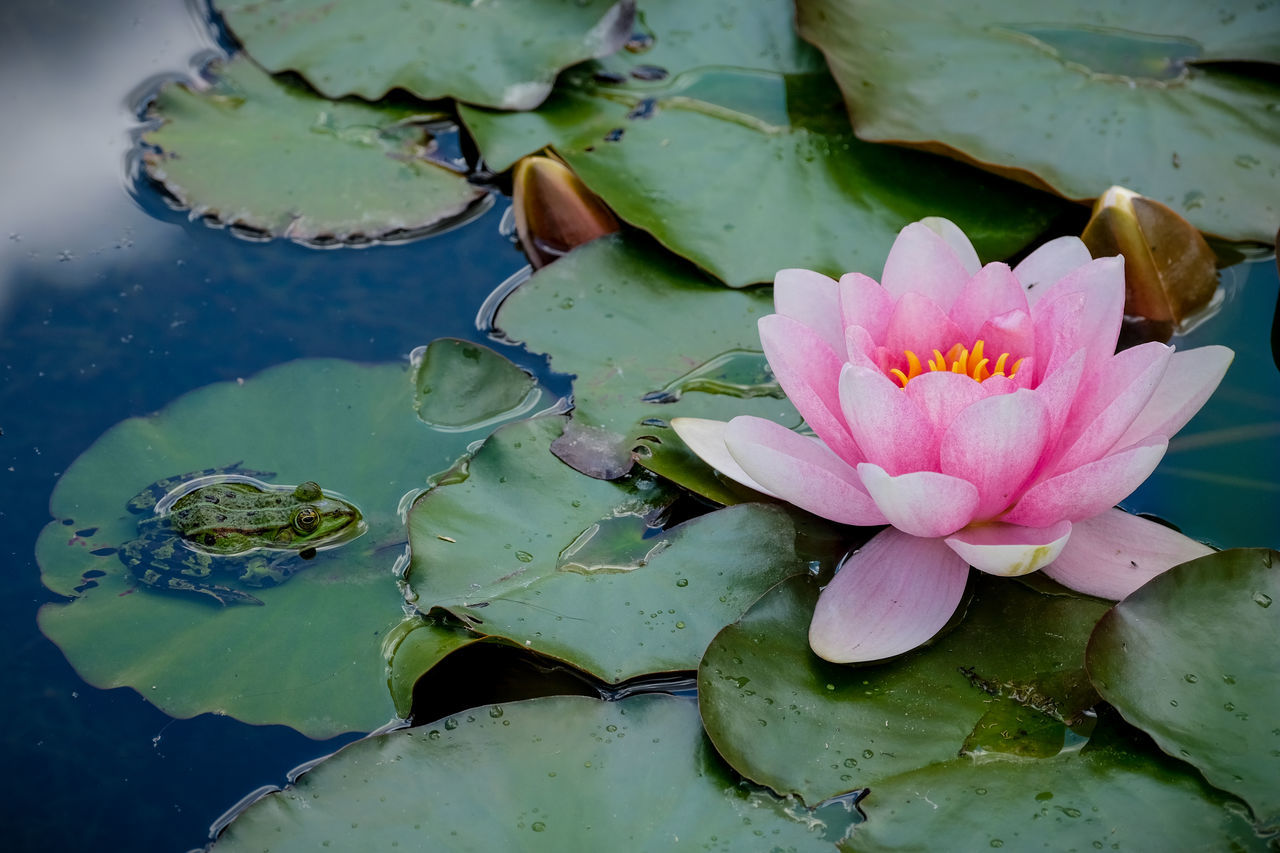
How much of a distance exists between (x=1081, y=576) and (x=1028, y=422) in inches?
15.8

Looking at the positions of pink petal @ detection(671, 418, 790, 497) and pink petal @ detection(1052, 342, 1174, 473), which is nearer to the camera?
pink petal @ detection(1052, 342, 1174, 473)

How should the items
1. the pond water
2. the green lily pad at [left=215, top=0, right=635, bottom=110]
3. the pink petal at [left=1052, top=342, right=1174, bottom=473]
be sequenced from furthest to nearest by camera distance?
the green lily pad at [left=215, top=0, right=635, bottom=110]
the pond water
the pink petal at [left=1052, top=342, right=1174, bottom=473]

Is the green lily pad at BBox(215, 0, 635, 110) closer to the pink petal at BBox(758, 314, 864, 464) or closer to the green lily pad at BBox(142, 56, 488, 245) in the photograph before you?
the green lily pad at BBox(142, 56, 488, 245)

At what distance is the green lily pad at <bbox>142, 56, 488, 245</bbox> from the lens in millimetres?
2580

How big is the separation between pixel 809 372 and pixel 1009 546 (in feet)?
1.45

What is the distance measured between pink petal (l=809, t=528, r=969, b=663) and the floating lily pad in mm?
863

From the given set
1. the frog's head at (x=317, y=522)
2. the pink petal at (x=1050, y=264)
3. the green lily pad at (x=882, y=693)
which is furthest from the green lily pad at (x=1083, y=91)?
the frog's head at (x=317, y=522)

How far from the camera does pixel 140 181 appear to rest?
9.02 ft

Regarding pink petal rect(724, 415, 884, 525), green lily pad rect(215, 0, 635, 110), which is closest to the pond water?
green lily pad rect(215, 0, 635, 110)

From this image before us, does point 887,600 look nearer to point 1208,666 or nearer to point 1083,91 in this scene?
point 1208,666

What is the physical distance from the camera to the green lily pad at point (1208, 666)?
1339 mm

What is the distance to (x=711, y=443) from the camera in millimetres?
1823

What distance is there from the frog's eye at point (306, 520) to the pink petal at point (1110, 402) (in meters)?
1.47

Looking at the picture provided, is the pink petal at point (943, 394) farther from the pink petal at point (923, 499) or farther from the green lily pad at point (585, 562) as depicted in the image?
the green lily pad at point (585, 562)
